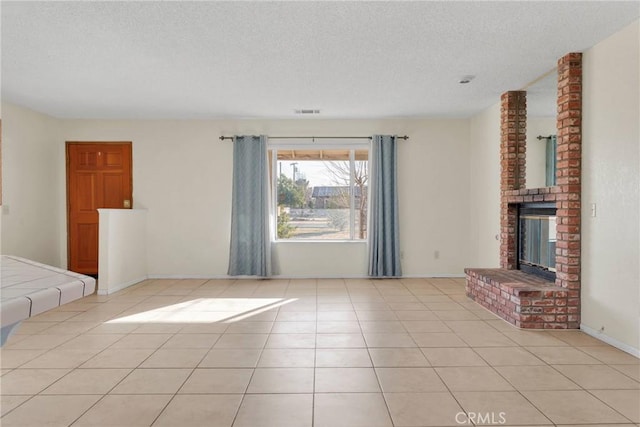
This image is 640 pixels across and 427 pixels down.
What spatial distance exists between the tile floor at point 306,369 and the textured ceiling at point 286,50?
94.6 inches

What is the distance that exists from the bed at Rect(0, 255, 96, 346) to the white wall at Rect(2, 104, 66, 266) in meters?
4.59

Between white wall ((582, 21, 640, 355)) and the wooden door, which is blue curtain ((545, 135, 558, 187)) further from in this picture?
the wooden door

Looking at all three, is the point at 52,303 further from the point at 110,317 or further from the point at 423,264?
the point at 423,264

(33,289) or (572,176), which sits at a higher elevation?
(572,176)

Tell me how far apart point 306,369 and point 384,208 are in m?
3.61

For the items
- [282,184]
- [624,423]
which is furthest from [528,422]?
[282,184]

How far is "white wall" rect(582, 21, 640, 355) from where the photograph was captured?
291 cm

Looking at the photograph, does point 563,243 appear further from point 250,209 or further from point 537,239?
point 250,209

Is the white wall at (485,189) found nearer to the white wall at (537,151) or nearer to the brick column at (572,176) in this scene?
the white wall at (537,151)

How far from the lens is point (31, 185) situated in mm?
5410

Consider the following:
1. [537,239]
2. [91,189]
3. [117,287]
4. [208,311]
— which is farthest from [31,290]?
[91,189]

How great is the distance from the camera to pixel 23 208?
5254 millimetres

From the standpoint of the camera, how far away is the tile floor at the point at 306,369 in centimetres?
207

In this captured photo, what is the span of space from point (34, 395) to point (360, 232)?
15.0 feet
